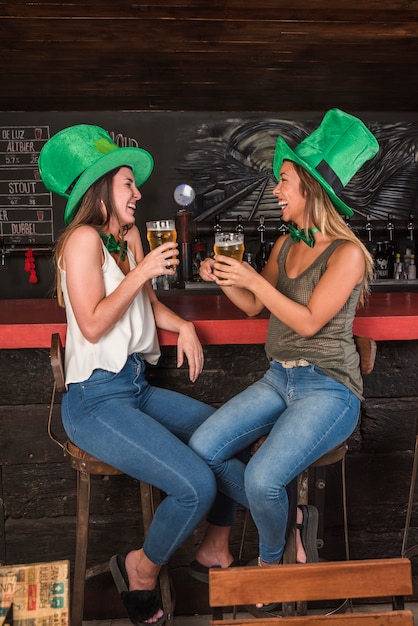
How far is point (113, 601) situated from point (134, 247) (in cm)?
139

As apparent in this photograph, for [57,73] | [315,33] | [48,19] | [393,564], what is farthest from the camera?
[57,73]

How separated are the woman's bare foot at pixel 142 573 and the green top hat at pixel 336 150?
4.20 feet

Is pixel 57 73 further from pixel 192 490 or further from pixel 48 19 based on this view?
pixel 192 490

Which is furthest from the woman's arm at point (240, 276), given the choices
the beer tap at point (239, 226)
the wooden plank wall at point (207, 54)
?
the beer tap at point (239, 226)

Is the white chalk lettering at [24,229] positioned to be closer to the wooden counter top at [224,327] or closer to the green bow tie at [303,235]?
the wooden counter top at [224,327]

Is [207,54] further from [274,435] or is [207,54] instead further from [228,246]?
[274,435]

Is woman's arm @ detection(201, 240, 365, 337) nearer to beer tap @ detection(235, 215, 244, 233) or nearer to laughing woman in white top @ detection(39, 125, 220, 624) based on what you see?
laughing woman in white top @ detection(39, 125, 220, 624)

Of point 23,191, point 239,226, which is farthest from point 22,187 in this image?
point 239,226

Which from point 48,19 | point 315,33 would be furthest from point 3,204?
point 315,33

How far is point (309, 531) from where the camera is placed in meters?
2.15

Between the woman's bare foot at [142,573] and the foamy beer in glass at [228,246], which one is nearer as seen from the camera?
the woman's bare foot at [142,573]

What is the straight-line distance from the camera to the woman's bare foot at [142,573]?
2055 millimetres

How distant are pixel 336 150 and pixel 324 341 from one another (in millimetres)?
644

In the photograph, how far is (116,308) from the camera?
2.07 meters
